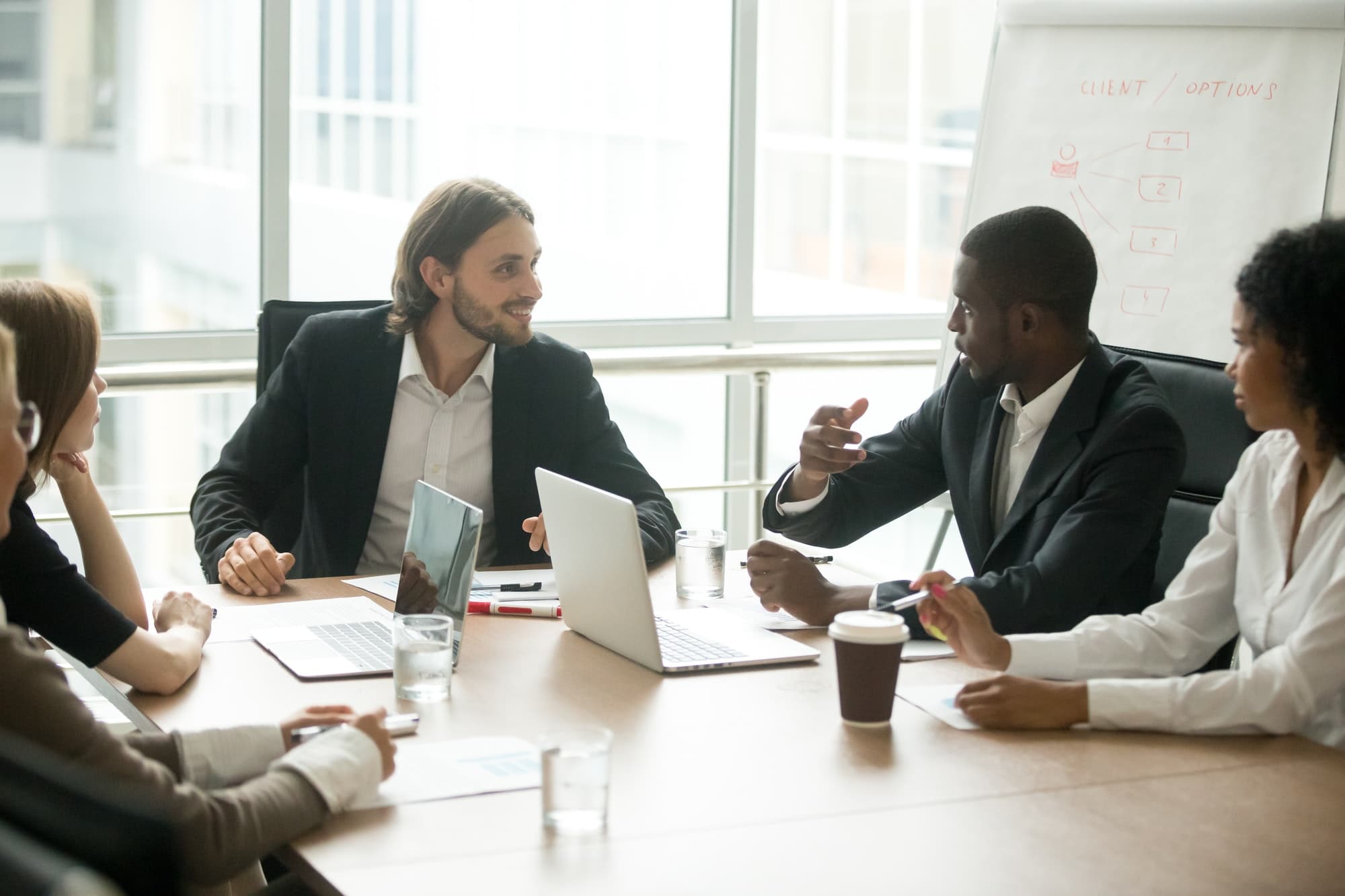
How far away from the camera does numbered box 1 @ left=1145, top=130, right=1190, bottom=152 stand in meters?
3.10

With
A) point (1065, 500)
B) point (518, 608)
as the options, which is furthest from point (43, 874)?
point (1065, 500)

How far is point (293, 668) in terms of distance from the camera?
1.77 metres

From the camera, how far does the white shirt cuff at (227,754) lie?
4.64 feet

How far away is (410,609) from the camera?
1880 millimetres

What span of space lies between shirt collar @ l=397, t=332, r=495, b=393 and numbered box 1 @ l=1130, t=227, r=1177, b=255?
145 centimetres

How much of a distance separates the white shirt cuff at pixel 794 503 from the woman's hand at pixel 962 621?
30.0 inches

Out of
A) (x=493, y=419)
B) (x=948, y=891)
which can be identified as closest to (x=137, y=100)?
(x=493, y=419)

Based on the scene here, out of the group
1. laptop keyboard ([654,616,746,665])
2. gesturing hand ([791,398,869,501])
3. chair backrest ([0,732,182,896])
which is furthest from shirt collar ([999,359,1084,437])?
chair backrest ([0,732,182,896])

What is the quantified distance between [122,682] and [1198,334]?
228cm

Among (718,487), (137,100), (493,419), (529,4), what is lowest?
(718,487)

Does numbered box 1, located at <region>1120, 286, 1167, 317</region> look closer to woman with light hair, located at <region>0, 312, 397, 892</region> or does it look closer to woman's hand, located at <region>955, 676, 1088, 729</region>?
woman's hand, located at <region>955, 676, 1088, 729</region>

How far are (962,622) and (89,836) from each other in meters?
1.14

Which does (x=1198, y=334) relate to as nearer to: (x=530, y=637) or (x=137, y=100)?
(x=530, y=637)

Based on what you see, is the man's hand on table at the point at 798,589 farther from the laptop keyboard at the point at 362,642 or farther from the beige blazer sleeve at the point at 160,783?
the beige blazer sleeve at the point at 160,783
